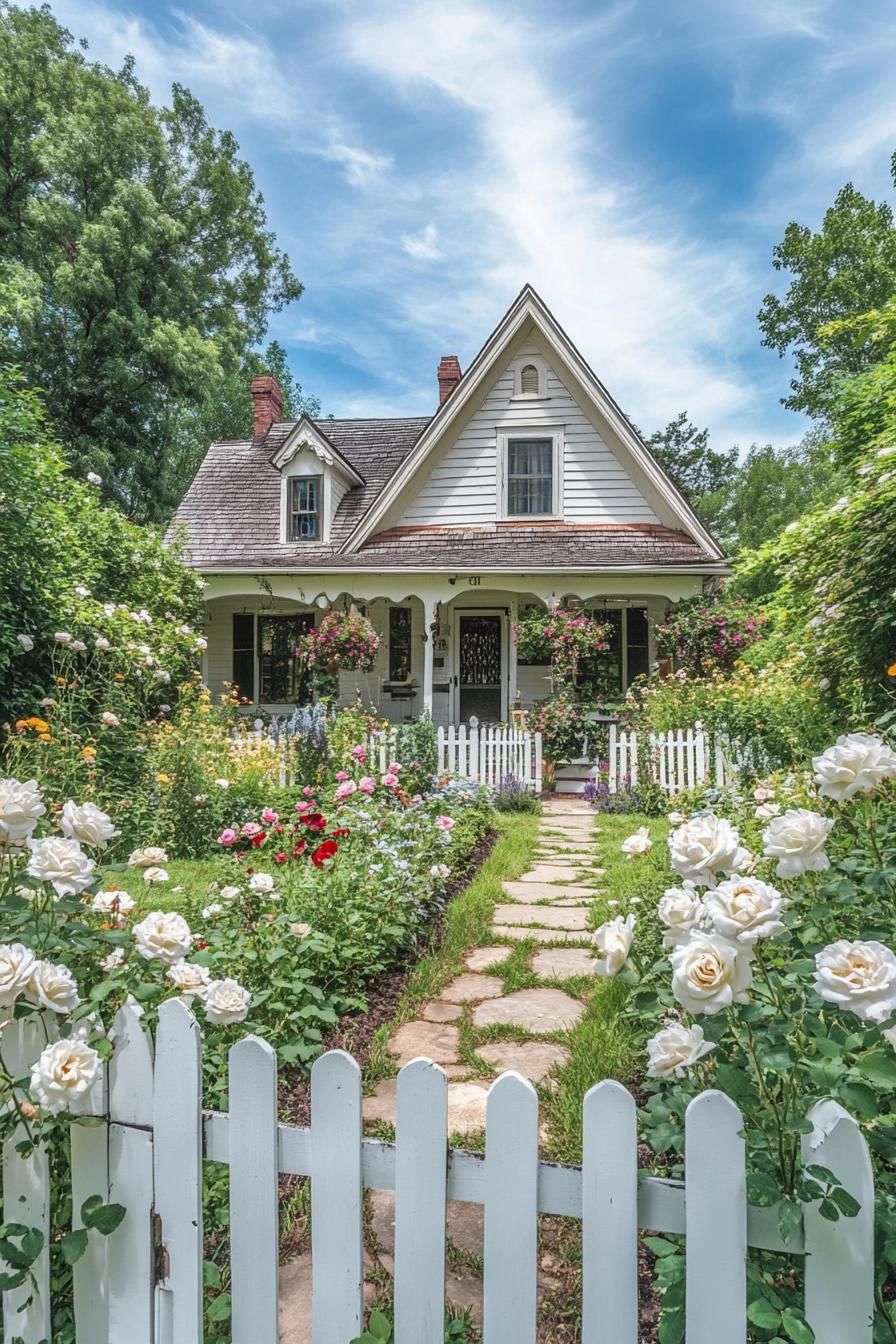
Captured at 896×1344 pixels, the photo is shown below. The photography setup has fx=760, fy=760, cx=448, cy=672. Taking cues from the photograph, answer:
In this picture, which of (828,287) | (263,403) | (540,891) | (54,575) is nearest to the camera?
(540,891)

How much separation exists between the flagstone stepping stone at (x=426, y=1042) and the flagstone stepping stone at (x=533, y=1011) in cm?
15

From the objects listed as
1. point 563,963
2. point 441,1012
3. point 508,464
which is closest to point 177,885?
point 441,1012

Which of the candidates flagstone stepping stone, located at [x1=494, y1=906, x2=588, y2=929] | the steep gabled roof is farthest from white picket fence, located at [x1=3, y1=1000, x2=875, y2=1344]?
the steep gabled roof

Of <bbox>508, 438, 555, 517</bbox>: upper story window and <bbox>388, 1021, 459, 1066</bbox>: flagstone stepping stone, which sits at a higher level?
<bbox>508, 438, 555, 517</bbox>: upper story window

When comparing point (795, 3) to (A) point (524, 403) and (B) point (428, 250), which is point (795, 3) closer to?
(A) point (524, 403)

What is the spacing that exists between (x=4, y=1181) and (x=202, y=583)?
11387 millimetres

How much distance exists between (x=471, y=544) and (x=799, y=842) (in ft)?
36.2

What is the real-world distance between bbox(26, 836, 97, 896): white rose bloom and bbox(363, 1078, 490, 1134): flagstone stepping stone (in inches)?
51.7

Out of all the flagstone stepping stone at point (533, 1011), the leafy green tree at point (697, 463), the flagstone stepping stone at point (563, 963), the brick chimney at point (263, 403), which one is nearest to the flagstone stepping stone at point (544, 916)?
the flagstone stepping stone at point (563, 963)

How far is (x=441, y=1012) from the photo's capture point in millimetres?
3057

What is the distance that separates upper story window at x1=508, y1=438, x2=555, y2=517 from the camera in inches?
492

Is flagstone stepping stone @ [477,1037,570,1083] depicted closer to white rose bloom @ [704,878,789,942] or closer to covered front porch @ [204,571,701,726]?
white rose bloom @ [704,878,789,942]

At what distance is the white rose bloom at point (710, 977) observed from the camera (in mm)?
1037

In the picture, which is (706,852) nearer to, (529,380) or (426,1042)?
(426,1042)
